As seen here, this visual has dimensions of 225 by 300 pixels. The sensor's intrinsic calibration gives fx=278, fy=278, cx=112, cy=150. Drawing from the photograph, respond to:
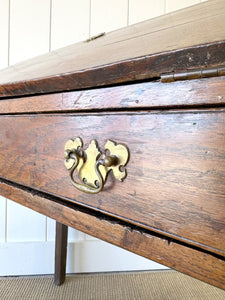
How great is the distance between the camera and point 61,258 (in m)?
1.13

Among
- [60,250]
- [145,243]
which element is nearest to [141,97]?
[145,243]

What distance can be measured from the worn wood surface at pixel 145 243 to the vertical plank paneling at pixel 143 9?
101cm

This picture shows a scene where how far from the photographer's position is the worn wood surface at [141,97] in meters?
0.26

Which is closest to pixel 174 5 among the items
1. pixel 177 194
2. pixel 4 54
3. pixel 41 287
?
pixel 4 54

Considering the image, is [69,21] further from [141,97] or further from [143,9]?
[141,97]

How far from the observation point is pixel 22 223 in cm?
124

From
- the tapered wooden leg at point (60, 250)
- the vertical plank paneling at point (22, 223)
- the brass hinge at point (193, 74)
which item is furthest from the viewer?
the vertical plank paneling at point (22, 223)

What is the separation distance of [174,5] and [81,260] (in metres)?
1.22

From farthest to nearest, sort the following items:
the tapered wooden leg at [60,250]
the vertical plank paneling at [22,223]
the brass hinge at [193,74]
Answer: the vertical plank paneling at [22,223], the tapered wooden leg at [60,250], the brass hinge at [193,74]

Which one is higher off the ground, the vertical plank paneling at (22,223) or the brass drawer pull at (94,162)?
the brass drawer pull at (94,162)

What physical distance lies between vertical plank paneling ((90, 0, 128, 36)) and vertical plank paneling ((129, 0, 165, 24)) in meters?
0.03

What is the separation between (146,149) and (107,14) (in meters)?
1.06

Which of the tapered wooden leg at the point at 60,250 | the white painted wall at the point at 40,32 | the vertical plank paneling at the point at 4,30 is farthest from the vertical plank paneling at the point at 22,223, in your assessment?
the vertical plank paneling at the point at 4,30

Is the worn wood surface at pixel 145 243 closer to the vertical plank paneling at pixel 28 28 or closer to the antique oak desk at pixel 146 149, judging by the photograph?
the antique oak desk at pixel 146 149
